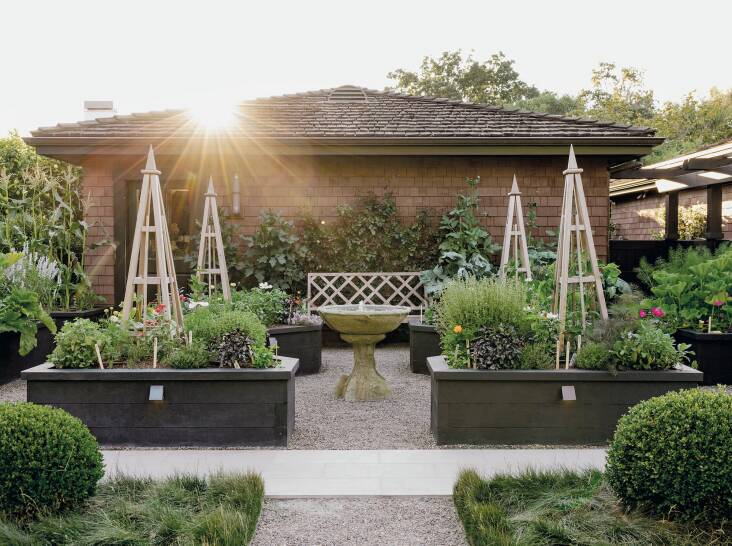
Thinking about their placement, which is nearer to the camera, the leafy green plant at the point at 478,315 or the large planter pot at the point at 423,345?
the leafy green plant at the point at 478,315

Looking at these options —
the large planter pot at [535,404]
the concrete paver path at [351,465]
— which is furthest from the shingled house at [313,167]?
the concrete paver path at [351,465]

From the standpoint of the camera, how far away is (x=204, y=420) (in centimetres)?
477

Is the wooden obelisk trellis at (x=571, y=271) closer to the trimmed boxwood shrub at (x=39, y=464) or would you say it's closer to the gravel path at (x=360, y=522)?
the gravel path at (x=360, y=522)

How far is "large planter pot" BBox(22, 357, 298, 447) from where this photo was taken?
4.76m

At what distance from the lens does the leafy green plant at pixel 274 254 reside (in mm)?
9812

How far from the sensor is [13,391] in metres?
6.79

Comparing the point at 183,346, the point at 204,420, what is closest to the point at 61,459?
the point at 204,420

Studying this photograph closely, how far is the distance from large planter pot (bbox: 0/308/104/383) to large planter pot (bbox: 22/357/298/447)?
94.7 inches

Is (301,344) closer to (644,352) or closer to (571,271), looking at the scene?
(571,271)

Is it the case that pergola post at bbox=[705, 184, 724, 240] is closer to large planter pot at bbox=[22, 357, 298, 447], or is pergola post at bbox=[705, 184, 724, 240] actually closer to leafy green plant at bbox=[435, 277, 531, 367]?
leafy green plant at bbox=[435, 277, 531, 367]

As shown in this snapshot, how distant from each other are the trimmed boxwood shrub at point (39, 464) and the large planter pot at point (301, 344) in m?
4.18

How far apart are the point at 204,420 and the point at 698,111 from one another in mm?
26765

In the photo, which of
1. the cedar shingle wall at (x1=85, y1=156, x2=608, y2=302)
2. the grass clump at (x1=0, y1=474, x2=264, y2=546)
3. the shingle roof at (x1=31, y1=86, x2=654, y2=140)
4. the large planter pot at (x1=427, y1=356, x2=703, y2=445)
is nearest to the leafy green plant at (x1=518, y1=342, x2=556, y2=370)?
the large planter pot at (x1=427, y1=356, x2=703, y2=445)

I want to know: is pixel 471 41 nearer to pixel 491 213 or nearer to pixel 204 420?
pixel 491 213
